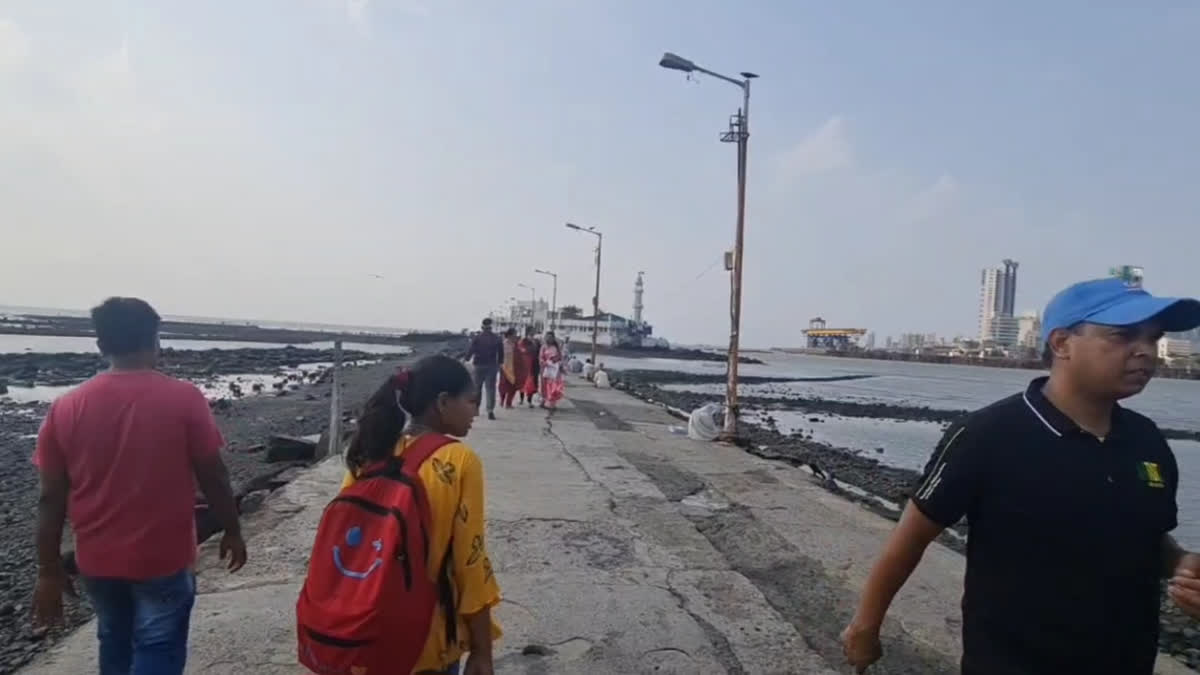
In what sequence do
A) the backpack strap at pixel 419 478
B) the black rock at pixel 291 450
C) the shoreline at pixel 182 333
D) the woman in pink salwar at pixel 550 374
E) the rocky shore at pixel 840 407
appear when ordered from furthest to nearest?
the shoreline at pixel 182 333 → the rocky shore at pixel 840 407 → the woman in pink salwar at pixel 550 374 → the black rock at pixel 291 450 → the backpack strap at pixel 419 478

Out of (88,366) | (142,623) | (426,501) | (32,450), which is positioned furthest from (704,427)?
(88,366)

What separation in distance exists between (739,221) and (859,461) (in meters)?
7.52

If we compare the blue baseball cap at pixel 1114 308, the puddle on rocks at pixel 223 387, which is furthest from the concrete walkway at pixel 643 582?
the puddle on rocks at pixel 223 387

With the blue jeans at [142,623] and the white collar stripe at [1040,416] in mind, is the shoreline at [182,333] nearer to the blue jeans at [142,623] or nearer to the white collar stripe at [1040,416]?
the blue jeans at [142,623]

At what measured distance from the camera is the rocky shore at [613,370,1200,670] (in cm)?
720

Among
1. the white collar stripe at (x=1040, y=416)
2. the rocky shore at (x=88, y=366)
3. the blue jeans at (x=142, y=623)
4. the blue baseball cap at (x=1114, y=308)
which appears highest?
the blue baseball cap at (x=1114, y=308)

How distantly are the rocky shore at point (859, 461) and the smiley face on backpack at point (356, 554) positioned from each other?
1.66 m

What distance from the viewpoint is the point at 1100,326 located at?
7.71 feet

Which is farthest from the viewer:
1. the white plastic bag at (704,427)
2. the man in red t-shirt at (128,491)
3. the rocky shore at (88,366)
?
the rocky shore at (88,366)

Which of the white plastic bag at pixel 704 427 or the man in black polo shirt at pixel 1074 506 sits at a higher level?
the man in black polo shirt at pixel 1074 506

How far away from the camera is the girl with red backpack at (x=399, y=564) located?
7.37 ft

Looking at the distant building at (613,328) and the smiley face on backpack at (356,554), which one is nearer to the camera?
the smiley face on backpack at (356,554)

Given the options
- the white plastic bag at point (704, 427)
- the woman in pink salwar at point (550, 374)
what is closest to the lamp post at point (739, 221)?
the white plastic bag at point (704, 427)

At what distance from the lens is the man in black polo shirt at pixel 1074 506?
86.4 inches
